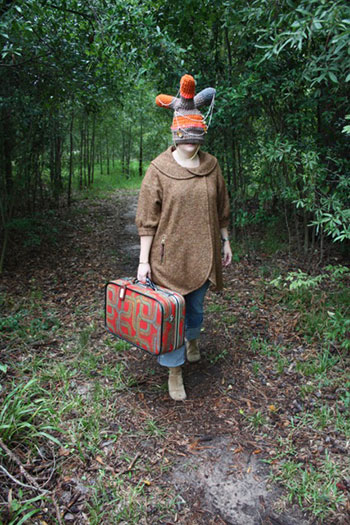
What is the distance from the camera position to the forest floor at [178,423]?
189cm

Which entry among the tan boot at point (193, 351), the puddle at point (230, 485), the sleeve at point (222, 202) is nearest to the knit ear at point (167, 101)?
the sleeve at point (222, 202)

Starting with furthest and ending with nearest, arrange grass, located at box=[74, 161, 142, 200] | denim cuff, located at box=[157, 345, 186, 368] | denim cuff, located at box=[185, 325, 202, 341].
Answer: grass, located at box=[74, 161, 142, 200], denim cuff, located at box=[185, 325, 202, 341], denim cuff, located at box=[157, 345, 186, 368]

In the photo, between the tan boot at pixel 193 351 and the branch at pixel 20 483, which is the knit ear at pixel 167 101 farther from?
the branch at pixel 20 483

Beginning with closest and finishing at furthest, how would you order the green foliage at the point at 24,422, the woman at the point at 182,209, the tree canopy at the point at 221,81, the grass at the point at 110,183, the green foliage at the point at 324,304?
the green foliage at the point at 24,422 → the woman at the point at 182,209 → the green foliage at the point at 324,304 → the tree canopy at the point at 221,81 → the grass at the point at 110,183

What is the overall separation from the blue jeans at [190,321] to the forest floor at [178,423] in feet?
1.08

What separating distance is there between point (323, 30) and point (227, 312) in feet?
8.63

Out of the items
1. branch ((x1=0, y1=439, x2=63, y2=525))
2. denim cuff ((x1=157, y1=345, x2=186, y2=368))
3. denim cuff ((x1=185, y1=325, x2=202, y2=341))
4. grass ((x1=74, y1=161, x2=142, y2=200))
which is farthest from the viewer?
grass ((x1=74, y1=161, x2=142, y2=200))

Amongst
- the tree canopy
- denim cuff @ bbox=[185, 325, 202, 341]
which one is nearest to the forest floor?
denim cuff @ bbox=[185, 325, 202, 341]

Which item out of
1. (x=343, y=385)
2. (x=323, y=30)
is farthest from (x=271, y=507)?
(x=323, y=30)

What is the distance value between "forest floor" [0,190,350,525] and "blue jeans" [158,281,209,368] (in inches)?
12.9

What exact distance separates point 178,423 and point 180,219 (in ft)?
4.32

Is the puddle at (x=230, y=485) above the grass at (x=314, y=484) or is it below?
below

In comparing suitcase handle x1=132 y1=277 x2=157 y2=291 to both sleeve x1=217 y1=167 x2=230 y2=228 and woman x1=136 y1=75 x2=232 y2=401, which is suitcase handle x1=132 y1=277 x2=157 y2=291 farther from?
sleeve x1=217 y1=167 x2=230 y2=228

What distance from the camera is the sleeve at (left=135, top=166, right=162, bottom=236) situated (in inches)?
94.7
